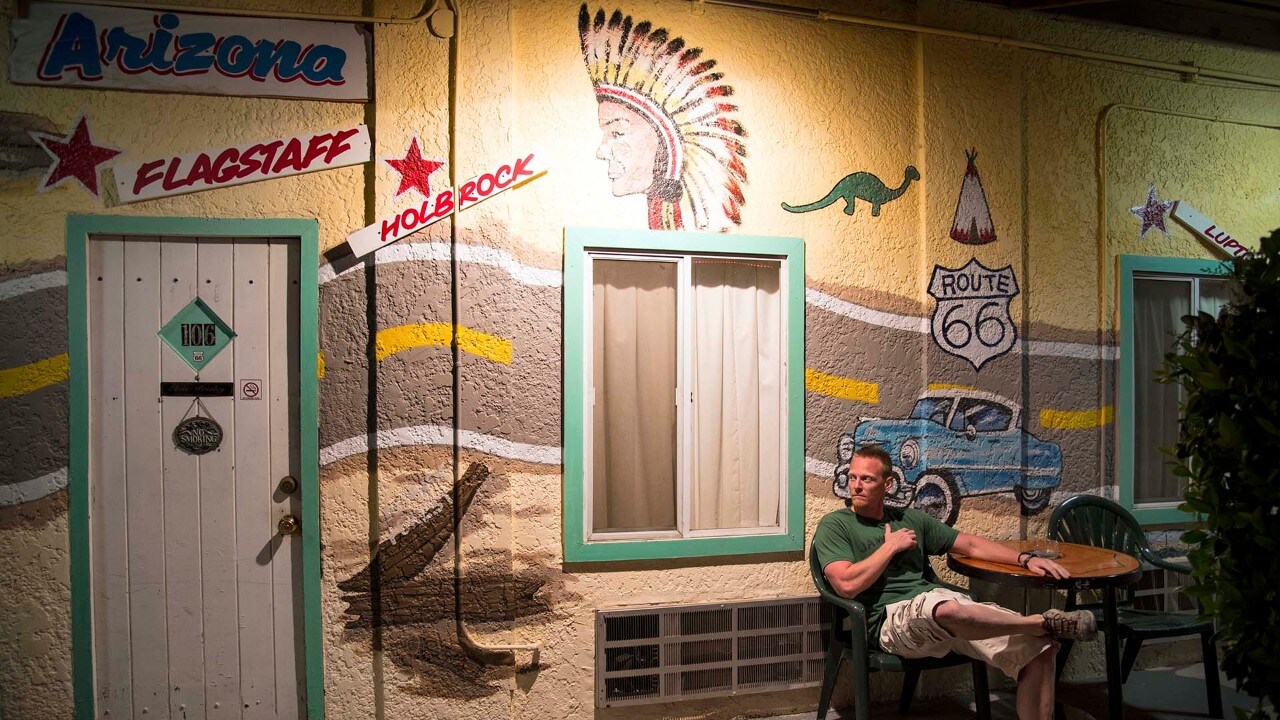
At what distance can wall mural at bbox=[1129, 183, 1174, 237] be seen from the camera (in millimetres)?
5043

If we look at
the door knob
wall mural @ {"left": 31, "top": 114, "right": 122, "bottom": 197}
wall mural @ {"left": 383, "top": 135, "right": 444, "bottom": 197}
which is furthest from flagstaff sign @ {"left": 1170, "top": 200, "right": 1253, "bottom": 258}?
wall mural @ {"left": 31, "top": 114, "right": 122, "bottom": 197}

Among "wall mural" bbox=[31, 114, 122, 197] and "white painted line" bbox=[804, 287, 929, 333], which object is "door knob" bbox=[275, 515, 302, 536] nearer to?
"wall mural" bbox=[31, 114, 122, 197]

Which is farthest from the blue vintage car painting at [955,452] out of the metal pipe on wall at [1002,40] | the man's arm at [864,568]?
the metal pipe on wall at [1002,40]

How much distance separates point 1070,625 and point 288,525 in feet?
11.4

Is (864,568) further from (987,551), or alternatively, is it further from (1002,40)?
(1002,40)

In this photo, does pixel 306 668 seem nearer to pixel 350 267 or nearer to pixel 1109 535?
pixel 350 267

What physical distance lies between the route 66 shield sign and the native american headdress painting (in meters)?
1.31

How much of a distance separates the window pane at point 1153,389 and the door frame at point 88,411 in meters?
4.79

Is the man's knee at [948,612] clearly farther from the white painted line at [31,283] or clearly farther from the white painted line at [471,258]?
the white painted line at [31,283]

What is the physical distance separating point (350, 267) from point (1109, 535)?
173 inches

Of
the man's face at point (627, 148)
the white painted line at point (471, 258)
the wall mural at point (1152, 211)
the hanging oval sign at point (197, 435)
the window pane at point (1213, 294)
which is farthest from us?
the window pane at point (1213, 294)

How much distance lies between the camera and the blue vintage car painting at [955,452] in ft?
14.8

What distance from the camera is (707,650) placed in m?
4.21

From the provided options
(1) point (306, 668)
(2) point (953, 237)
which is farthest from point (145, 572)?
(2) point (953, 237)
